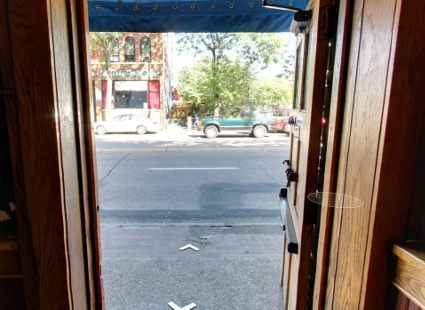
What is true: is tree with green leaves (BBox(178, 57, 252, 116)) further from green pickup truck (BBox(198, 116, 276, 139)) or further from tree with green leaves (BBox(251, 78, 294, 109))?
tree with green leaves (BBox(251, 78, 294, 109))

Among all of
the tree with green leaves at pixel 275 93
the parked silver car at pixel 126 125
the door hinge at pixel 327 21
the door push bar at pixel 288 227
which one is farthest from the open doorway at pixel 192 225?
the tree with green leaves at pixel 275 93

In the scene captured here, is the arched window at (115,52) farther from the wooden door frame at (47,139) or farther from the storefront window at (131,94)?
the wooden door frame at (47,139)

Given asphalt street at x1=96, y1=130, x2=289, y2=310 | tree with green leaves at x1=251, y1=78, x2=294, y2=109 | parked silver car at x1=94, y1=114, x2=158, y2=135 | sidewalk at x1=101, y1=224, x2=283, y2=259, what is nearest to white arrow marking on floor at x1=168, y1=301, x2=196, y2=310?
asphalt street at x1=96, y1=130, x2=289, y2=310

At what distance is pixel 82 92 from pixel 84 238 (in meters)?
0.74

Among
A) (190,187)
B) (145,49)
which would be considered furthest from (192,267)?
(145,49)

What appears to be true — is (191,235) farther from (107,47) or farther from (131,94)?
(131,94)

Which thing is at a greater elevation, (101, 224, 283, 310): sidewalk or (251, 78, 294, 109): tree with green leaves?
(251, 78, 294, 109): tree with green leaves

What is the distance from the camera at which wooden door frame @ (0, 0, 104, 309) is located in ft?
3.35

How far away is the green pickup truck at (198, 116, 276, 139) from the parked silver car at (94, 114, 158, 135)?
407 centimetres

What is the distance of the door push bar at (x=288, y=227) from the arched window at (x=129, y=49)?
828 inches

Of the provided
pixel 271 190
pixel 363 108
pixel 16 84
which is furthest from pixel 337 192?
pixel 271 190

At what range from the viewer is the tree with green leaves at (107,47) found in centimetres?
1758

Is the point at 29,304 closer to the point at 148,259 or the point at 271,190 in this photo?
the point at 148,259

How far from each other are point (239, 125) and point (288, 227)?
564 inches
